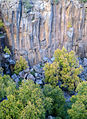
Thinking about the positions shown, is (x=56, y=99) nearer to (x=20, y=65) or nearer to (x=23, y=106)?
(x=23, y=106)

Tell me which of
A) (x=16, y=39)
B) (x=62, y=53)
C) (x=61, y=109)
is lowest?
(x=61, y=109)

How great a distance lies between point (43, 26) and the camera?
27359mm

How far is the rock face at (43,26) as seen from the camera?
25.7 m

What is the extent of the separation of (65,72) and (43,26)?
1173 centimetres

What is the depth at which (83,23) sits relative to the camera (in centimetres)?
2845

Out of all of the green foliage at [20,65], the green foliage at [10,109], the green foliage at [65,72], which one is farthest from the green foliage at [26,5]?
the green foliage at [10,109]

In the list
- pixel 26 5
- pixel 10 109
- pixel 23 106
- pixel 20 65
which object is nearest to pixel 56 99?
pixel 23 106

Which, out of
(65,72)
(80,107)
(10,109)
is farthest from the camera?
(65,72)

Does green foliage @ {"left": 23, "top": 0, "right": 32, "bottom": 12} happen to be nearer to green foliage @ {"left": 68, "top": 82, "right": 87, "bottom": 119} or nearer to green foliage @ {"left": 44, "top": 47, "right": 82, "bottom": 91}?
green foliage @ {"left": 44, "top": 47, "right": 82, "bottom": 91}

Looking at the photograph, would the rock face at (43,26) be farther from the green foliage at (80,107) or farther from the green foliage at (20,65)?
the green foliage at (80,107)

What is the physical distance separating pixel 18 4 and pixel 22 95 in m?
18.9

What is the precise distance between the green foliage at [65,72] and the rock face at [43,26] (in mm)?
7733

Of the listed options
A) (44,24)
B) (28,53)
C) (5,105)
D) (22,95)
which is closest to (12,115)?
(5,105)

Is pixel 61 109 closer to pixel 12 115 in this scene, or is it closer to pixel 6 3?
pixel 12 115
